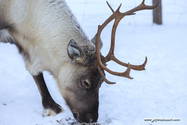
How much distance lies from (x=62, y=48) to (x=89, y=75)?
439mm

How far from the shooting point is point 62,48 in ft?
8.72

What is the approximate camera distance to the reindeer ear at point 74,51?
2.37m

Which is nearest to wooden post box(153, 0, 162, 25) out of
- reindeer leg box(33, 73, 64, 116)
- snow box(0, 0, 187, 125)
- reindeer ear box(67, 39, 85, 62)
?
snow box(0, 0, 187, 125)

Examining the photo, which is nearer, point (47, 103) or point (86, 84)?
point (86, 84)

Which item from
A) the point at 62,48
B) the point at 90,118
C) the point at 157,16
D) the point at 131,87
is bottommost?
the point at 131,87

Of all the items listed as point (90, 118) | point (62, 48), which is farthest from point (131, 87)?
point (62, 48)

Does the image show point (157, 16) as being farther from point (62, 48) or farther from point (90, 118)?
point (90, 118)

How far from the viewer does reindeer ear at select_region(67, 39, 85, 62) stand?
7.78ft

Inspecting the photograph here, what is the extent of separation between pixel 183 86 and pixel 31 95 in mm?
2157

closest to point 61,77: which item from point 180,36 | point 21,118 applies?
point 21,118

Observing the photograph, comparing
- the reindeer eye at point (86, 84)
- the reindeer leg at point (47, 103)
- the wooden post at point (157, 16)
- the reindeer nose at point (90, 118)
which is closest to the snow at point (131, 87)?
the reindeer leg at point (47, 103)

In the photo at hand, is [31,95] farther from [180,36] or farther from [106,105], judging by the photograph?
[180,36]

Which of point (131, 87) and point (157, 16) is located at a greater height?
point (157, 16)

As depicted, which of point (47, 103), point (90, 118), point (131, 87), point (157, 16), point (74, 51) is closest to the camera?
point (74, 51)
